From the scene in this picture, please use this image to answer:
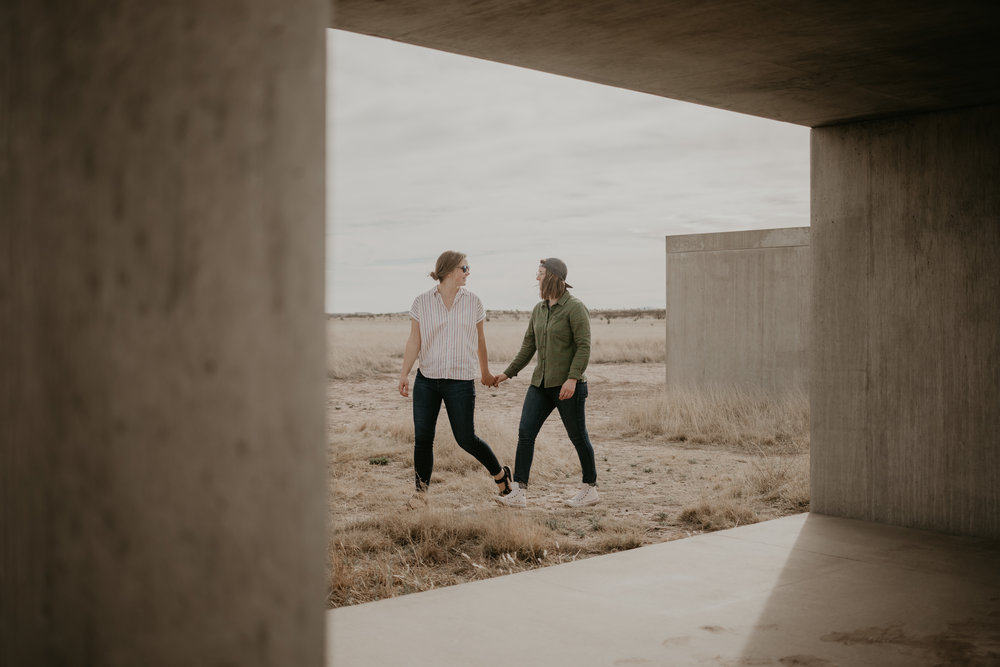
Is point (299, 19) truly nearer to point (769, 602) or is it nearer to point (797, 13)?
point (797, 13)

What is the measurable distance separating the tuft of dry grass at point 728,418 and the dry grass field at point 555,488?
0.09ft

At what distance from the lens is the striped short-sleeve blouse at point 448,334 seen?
654 centimetres

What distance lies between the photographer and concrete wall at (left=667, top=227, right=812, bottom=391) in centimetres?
1364

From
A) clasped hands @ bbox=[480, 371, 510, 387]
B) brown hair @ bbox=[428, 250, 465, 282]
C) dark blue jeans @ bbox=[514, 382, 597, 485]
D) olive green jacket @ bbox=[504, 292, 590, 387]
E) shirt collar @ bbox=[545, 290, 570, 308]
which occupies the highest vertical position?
brown hair @ bbox=[428, 250, 465, 282]

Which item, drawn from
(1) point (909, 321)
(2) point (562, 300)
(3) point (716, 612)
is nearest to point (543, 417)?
(2) point (562, 300)

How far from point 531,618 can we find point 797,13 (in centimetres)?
278

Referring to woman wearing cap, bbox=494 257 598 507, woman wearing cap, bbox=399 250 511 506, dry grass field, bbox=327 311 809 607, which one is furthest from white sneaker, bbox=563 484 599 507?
woman wearing cap, bbox=399 250 511 506

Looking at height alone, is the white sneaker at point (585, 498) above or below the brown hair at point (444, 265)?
below

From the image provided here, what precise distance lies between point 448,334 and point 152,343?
17.6 feet

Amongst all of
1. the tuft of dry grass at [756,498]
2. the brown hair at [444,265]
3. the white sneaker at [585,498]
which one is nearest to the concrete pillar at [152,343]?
the brown hair at [444,265]

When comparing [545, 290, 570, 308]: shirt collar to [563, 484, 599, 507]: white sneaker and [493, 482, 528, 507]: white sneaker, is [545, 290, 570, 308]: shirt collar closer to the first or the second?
[493, 482, 528, 507]: white sneaker

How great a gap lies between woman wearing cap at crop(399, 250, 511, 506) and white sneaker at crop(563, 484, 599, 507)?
110 cm

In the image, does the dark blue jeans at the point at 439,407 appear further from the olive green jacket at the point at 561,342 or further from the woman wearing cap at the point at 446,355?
the olive green jacket at the point at 561,342

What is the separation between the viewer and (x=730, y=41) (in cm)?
415
